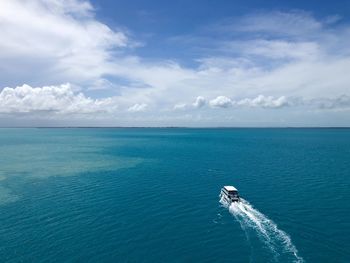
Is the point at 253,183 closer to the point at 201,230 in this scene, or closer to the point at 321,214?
the point at 321,214

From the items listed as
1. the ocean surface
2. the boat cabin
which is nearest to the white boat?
the boat cabin

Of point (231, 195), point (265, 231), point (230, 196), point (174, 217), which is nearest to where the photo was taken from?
point (265, 231)

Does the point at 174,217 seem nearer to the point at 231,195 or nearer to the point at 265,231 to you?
the point at 231,195

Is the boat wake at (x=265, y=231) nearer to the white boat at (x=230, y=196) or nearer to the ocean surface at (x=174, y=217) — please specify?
the ocean surface at (x=174, y=217)

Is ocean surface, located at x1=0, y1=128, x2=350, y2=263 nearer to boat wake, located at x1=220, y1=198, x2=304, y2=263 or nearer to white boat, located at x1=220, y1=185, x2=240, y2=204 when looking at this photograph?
Result: boat wake, located at x1=220, y1=198, x2=304, y2=263

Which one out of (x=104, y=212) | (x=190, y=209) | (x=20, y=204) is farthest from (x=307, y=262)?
(x=20, y=204)

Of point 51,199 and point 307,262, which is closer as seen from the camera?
point 307,262

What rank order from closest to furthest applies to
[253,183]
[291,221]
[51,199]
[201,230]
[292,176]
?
[201,230], [291,221], [51,199], [253,183], [292,176]

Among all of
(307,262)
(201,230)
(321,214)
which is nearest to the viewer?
(307,262)

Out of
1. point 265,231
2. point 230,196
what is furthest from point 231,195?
point 265,231
